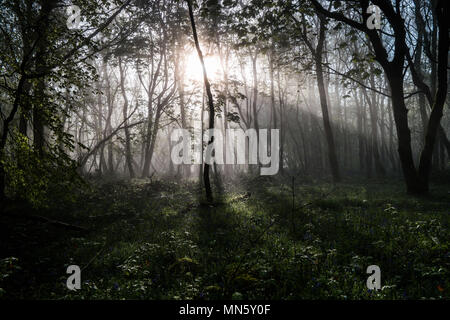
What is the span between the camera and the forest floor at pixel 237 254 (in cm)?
392

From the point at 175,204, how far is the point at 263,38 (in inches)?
335

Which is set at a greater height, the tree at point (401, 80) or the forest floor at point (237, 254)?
the tree at point (401, 80)

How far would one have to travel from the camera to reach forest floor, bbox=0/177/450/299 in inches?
154


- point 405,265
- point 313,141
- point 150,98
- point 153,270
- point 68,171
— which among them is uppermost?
point 150,98

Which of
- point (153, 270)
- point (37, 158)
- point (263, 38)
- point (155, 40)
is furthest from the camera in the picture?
point (155, 40)

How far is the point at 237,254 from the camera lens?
5281 millimetres

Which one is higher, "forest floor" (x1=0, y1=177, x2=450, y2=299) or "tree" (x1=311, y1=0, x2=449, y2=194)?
"tree" (x1=311, y1=0, x2=449, y2=194)

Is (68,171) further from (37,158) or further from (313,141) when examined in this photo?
(313,141)

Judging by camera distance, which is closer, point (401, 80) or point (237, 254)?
point (237, 254)

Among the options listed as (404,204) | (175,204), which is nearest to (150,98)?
(175,204)

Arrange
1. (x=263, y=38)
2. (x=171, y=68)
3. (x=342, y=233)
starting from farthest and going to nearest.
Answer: (x=171, y=68) < (x=263, y=38) < (x=342, y=233)

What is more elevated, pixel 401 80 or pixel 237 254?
pixel 401 80

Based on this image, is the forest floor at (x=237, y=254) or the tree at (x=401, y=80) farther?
the tree at (x=401, y=80)

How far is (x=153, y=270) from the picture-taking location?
501cm
